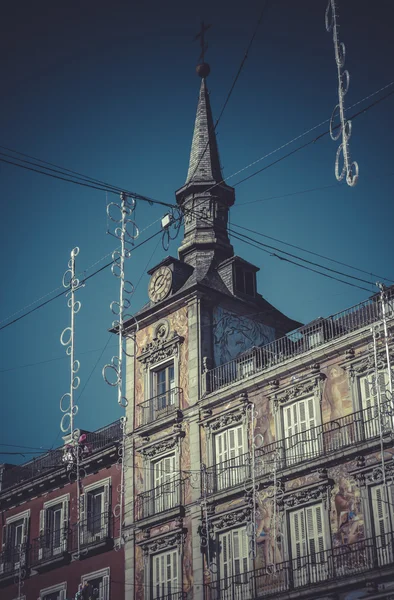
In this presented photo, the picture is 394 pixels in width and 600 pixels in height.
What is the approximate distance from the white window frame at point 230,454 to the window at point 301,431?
195 centimetres

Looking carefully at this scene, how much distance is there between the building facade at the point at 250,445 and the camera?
3192cm

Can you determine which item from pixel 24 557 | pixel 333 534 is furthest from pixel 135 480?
pixel 333 534

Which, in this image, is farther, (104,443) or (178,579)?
(104,443)

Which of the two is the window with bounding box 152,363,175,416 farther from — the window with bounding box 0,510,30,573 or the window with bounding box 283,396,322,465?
the window with bounding box 0,510,30,573

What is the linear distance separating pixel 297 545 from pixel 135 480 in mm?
9430

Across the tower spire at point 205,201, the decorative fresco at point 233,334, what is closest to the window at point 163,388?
the decorative fresco at point 233,334

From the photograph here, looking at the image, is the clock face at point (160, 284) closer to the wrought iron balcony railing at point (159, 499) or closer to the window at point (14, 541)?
the wrought iron balcony railing at point (159, 499)

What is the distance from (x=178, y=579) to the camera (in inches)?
1447

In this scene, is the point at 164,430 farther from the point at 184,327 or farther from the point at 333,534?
the point at 333,534

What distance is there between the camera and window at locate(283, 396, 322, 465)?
3425 centimetres

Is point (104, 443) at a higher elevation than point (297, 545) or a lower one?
higher

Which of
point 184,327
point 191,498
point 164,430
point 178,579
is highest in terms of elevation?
point 184,327

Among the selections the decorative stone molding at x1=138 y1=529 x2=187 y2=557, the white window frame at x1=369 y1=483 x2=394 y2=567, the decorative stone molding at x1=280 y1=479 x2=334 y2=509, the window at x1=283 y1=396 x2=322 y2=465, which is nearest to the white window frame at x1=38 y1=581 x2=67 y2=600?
the decorative stone molding at x1=138 y1=529 x2=187 y2=557

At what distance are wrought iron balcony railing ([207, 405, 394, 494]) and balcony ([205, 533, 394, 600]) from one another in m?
3.34
